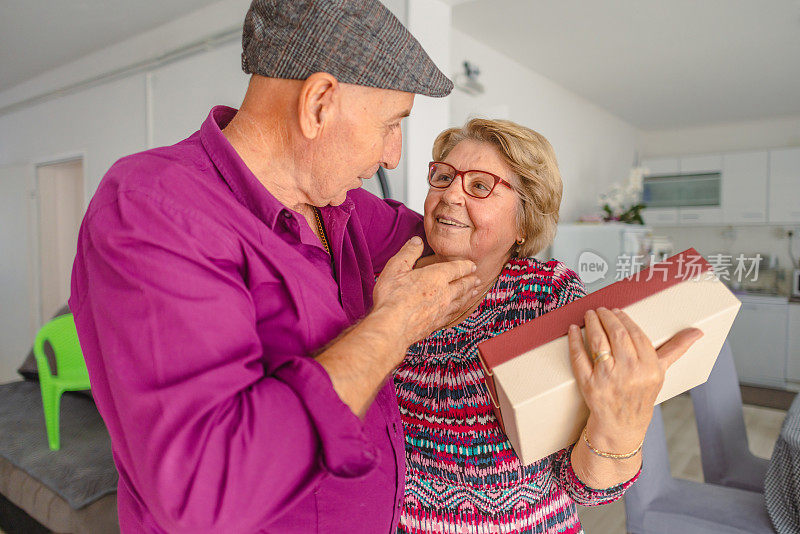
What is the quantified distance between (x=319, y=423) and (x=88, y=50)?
450 cm

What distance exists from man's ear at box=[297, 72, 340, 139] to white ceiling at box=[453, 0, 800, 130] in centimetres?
253

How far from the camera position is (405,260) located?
89 centimetres

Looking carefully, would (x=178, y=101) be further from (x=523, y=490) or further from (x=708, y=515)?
(x=708, y=515)

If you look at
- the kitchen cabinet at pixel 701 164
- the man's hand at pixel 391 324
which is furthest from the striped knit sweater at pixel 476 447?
the kitchen cabinet at pixel 701 164

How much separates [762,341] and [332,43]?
6155mm

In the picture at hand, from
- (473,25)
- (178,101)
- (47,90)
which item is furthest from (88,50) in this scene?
(473,25)

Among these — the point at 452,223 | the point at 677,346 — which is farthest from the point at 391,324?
the point at 452,223

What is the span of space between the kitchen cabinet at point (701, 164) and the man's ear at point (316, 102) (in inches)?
249

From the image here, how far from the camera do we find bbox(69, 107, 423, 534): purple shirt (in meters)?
0.57

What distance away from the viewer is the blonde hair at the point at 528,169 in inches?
47.9

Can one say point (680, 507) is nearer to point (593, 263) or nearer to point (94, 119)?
point (593, 263)

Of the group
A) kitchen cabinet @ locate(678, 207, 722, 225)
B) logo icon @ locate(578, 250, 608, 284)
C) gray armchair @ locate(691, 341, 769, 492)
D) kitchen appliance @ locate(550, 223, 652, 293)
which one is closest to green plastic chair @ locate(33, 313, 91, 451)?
logo icon @ locate(578, 250, 608, 284)

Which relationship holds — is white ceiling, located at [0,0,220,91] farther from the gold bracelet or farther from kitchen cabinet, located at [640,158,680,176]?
kitchen cabinet, located at [640,158,680,176]

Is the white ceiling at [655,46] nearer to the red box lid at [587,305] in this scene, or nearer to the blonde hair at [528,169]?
the blonde hair at [528,169]
